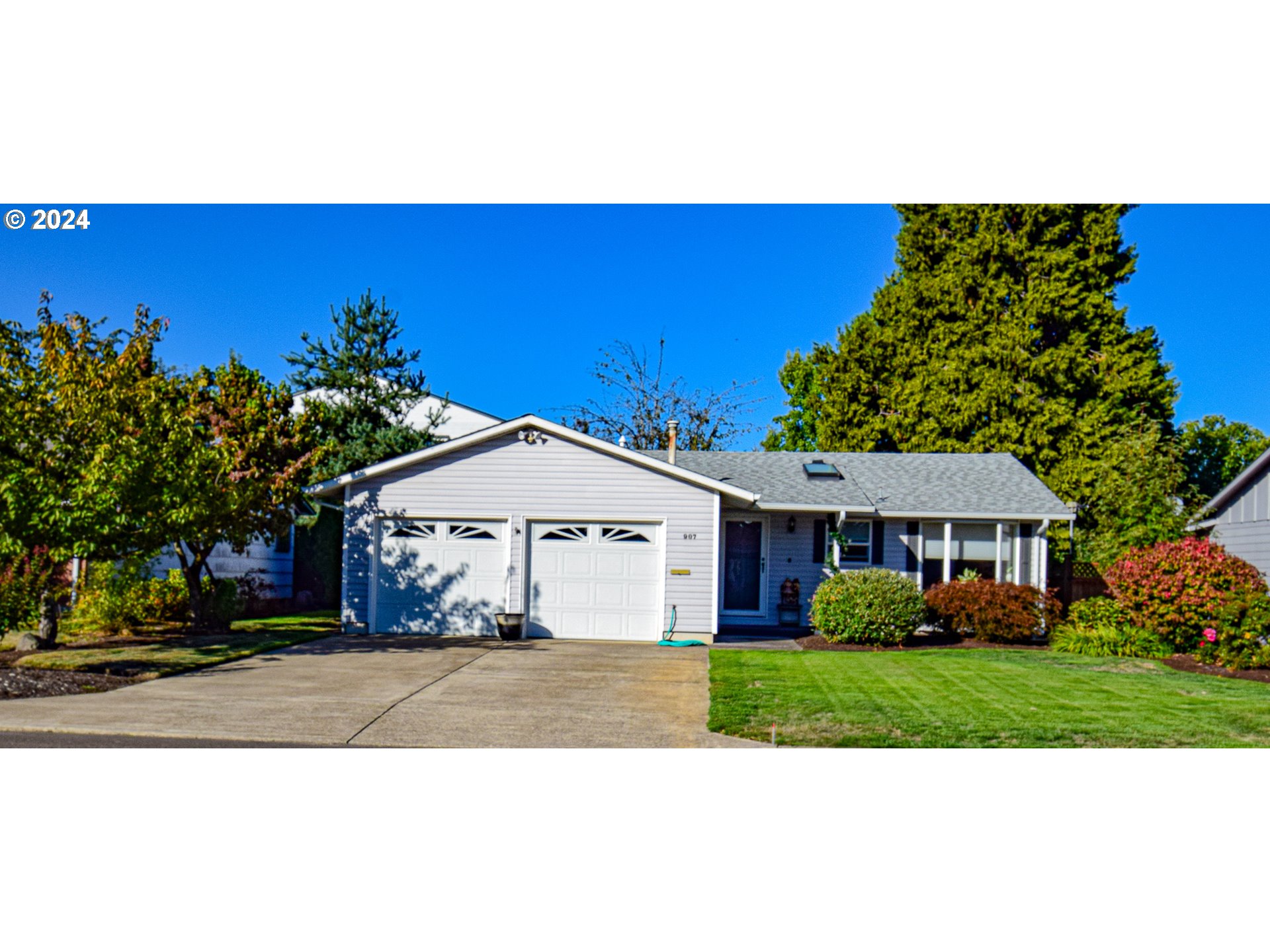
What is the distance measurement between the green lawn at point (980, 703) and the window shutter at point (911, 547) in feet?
17.5

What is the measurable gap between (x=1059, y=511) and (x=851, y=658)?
7.55 metres

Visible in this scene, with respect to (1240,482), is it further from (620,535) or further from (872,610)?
(620,535)

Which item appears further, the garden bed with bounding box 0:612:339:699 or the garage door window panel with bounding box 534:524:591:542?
the garage door window panel with bounding box 534:524:591:542

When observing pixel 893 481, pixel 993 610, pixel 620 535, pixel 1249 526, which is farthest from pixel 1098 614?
pixel 620 535

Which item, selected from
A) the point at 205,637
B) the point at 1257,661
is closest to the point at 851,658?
the point at 1257,661

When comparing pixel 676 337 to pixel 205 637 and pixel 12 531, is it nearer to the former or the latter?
pixel 205 637

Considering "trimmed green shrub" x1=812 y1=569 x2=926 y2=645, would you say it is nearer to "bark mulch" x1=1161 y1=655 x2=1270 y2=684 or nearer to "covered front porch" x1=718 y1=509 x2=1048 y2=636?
"covered front porch" x1=718 y1=509 x2=1048 y2=636

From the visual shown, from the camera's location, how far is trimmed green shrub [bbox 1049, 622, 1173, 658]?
1551 centimetres

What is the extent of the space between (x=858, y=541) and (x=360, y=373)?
1313 cm

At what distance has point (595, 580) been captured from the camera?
57.5ft

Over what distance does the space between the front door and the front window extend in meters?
1.82

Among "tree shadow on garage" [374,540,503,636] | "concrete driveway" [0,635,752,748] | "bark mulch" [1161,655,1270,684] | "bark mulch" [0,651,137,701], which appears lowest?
"concrete driveway" [0,635,752,748]

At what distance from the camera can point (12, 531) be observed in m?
12.6

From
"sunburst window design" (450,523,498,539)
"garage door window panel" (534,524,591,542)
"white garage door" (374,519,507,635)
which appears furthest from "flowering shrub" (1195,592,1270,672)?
"sunburst window design" (450,523,498,539)
